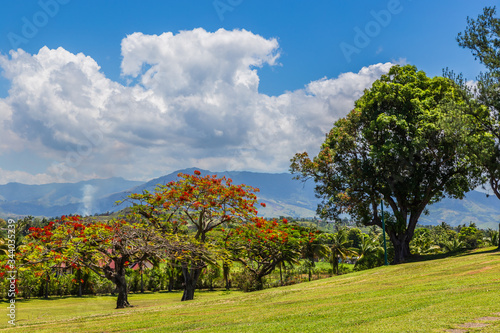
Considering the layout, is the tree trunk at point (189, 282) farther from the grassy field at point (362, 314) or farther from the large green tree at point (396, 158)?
the large green tree at point (396, 158)

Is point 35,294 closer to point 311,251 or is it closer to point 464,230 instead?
point 311,251

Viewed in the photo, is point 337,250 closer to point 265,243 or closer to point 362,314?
point 265,243

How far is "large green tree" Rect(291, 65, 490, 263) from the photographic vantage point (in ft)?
104

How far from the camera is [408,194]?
36469 mm

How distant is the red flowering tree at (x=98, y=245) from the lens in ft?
66.5

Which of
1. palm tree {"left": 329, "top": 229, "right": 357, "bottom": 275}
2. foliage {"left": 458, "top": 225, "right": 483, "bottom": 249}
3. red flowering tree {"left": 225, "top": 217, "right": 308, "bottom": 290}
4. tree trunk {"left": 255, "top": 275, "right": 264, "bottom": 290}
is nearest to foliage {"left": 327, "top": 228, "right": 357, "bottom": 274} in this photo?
palm tree {"left": 329, "top": 229, "right": 357, "bottom": 275}

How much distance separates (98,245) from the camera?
22.3m

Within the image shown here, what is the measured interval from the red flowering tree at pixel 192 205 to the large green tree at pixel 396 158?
414 inches

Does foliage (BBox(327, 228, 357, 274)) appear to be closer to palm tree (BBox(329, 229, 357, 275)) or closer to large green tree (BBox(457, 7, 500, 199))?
palm tree (BBox(329, 229, 357, 275))

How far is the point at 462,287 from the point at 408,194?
22799 millimetres

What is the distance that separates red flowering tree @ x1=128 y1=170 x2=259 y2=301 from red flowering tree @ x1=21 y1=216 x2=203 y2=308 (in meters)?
3.03

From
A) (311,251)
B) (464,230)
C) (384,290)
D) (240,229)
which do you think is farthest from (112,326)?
(464,230)

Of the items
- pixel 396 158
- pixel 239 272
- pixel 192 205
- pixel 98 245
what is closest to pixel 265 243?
pixel 239 272

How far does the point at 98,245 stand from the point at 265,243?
733 inches
